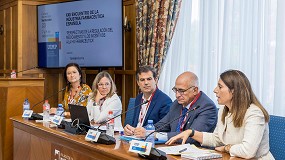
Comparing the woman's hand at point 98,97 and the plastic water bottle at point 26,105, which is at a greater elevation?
the woman's hand at point 98,97

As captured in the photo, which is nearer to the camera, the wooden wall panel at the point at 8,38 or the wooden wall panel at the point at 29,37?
the wooden wall panel at the point at 29,37

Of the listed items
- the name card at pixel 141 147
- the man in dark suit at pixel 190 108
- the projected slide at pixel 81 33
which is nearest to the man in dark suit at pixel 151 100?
the man in dark suit at pixel 190 108

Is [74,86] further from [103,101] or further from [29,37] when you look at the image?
[29,37]

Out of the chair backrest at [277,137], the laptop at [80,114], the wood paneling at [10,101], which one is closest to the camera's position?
the chair backrest at [277,137]

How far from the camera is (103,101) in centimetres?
415

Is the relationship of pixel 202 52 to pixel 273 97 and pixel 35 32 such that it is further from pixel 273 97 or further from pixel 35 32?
pixel 35 32

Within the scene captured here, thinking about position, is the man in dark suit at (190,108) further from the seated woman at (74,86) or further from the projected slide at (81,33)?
the projected slide at (81,33)

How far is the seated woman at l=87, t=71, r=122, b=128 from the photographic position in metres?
3.94

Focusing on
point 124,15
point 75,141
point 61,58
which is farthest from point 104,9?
point 75,141

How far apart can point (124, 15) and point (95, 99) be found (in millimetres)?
1627

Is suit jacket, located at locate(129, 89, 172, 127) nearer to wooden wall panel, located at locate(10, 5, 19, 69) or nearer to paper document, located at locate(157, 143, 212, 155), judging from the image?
paper document, located at locate(157, 143, 212, 155)

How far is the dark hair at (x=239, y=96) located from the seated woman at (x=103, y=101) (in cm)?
150

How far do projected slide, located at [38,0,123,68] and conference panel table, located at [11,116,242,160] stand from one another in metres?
1.54

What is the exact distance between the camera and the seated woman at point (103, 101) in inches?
155
